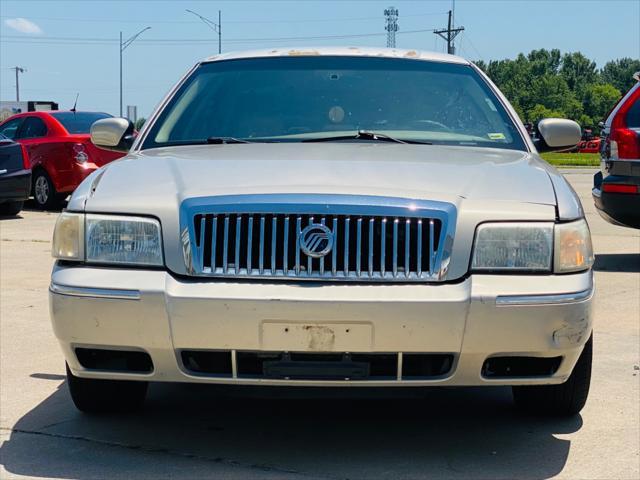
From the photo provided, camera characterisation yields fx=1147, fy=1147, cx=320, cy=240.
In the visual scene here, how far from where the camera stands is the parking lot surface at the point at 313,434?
4.08m

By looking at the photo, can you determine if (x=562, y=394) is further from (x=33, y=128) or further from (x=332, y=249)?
(x=33, y=128)

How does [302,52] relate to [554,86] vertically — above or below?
above

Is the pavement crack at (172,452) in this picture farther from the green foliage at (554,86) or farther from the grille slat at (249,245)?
the green foliage at (554,86)

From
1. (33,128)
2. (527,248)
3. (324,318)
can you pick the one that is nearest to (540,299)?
(527,248)

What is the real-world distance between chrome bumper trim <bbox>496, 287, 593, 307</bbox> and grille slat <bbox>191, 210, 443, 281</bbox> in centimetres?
25

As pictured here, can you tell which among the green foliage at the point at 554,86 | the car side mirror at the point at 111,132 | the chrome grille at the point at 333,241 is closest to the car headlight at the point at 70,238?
the chrome grille at the point at 333,241

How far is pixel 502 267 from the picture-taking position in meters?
3.92

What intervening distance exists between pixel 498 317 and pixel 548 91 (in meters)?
159

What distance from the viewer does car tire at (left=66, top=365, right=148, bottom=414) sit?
181 inches

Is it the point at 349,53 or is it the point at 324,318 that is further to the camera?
the point at 349,53

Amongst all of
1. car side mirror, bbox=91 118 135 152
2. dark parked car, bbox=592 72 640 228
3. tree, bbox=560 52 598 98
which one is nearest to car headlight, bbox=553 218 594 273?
car side mirror, bbox=91 118 135 152

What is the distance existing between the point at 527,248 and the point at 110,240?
4.76ft

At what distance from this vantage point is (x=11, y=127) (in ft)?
58.2

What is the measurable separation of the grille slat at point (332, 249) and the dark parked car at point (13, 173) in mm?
11779
